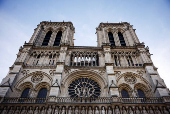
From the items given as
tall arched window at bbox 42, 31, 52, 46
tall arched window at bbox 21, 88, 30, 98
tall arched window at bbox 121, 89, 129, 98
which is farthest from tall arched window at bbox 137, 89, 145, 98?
tall arched window at bbox 42, 31, 52, 46

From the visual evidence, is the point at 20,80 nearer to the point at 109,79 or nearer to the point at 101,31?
the point at 109,79

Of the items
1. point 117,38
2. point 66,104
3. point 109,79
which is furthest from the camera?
point 117,38

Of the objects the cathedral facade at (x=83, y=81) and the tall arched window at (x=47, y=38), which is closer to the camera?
the cathedral facade at (x=83, y=81)

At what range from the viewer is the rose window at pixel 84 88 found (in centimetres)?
1617

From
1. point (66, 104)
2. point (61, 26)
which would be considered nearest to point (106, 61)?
point (66, 104)

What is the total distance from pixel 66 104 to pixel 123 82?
706cm

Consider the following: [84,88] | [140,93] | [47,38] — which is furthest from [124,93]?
[47,38]

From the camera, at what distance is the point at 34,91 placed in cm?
1620

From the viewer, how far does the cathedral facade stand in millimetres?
13141

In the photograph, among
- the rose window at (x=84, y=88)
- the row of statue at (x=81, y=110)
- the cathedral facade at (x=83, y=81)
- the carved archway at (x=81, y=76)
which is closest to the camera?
the row of statue at (x=81, y=110)

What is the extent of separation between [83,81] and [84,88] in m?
1.32

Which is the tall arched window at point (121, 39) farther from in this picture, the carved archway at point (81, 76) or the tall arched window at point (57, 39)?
the tall arched window at point (57, 39)

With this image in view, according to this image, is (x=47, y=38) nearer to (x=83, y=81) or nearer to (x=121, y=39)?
(x=83, y=81)

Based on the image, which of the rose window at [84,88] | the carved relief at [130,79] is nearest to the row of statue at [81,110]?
the rose window at [84,88]
